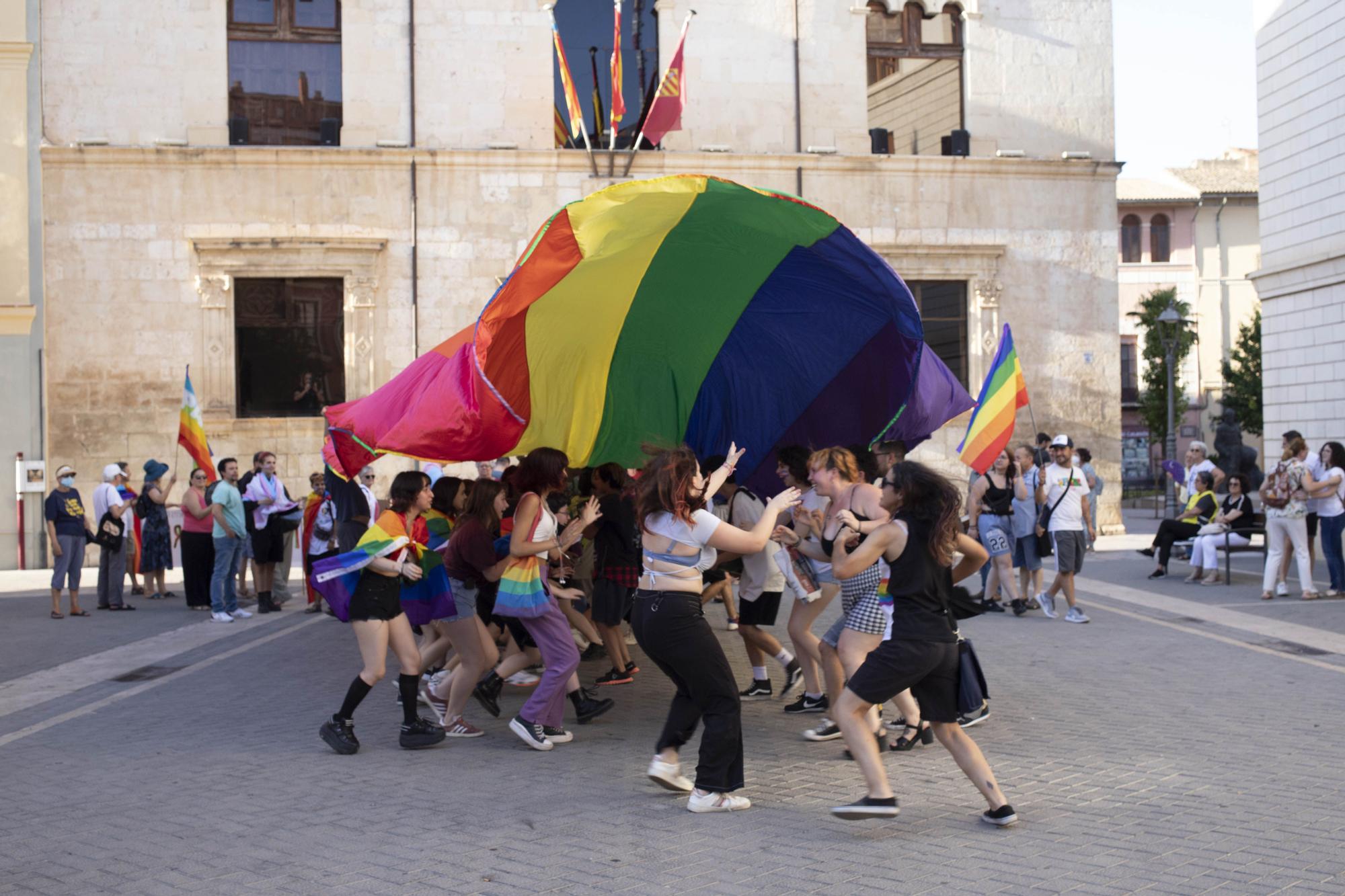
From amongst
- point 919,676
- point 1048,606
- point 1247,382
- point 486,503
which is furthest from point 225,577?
point 1247,382

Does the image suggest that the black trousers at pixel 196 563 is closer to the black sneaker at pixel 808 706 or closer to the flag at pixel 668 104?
the black sneaker at pixel 808 706

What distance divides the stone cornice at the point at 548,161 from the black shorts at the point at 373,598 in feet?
60.8

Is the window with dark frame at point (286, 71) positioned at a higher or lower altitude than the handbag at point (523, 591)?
higher

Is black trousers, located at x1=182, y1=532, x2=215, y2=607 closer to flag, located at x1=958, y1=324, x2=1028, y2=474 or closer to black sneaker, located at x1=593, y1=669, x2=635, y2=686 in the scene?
black sneaker, located at x1=593, y1=669, x2=635, y2=686

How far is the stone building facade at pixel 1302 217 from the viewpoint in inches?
774

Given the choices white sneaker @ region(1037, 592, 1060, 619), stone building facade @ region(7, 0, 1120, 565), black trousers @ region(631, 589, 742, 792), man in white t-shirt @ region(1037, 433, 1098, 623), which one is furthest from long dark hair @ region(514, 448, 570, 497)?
stone building facade @ region(7, 0, 1120, 565)

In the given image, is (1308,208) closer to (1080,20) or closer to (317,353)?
(1080,20)

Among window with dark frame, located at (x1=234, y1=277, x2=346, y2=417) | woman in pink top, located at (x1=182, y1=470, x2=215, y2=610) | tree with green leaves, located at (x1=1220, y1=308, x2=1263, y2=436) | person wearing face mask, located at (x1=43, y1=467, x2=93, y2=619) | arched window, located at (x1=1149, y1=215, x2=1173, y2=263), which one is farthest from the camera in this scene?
arched window, located at (x1=1149, y1=215, x2=1173, y2=263)

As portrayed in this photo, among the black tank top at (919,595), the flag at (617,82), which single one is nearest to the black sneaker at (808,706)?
the black tank top at (919,595)

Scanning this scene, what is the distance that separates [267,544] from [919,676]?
1258 cm

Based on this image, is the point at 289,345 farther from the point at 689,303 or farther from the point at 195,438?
the point at 689,303

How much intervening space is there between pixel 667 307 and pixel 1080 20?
68.8ft

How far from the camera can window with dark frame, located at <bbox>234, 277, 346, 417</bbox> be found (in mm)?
25219

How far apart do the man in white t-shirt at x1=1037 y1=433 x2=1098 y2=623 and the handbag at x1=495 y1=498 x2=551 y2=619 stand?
755 cm
